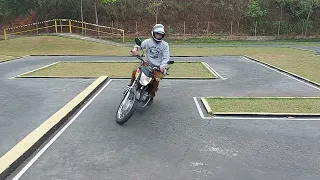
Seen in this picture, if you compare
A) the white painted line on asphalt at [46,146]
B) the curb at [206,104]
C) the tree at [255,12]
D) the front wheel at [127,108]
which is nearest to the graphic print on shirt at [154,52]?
the front wheel at [127,108]

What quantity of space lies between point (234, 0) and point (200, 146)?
33941 mm

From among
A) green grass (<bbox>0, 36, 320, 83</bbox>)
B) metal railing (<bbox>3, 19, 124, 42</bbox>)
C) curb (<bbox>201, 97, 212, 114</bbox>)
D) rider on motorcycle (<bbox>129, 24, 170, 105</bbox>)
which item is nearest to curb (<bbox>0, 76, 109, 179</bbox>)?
rider on motorcycle (<bbox>129, 24, 170, 105</bbox>)

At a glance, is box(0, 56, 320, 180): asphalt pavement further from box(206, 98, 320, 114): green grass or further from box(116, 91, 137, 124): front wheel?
box(206, 98, 320, 114): green grass

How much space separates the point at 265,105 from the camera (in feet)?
26.7

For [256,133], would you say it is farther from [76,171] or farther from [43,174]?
[43,174]

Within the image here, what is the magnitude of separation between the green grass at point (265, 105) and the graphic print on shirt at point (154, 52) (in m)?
1.71

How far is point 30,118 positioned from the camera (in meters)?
7.03

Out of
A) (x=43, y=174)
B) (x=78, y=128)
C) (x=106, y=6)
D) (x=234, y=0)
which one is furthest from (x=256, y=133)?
(x=234, y=0)

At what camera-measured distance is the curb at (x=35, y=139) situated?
4.62 metres

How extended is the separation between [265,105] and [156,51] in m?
2.83

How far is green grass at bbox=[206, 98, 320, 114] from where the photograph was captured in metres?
7.68

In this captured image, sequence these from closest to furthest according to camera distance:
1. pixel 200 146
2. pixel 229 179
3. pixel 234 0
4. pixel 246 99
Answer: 1. pixel 229 179
2. pixel 200 146
3. pixel 246 99
4. pixel 234 0

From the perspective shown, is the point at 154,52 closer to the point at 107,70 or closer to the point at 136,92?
the point at 136,92

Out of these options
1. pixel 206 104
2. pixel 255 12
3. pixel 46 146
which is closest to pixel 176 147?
pixel 46 146
